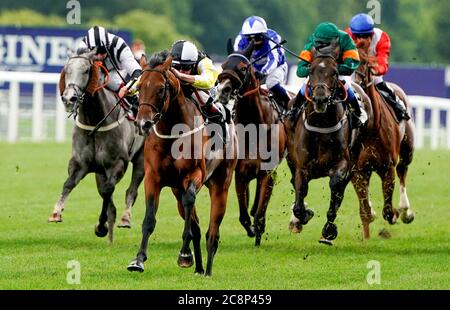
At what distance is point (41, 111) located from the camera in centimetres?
2639

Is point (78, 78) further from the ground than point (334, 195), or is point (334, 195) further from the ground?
point (78, 78)

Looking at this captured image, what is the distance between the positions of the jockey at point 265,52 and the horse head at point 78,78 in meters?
1.38

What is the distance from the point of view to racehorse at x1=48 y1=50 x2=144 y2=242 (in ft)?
38.4

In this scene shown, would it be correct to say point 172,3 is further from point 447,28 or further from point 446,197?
point 446,197

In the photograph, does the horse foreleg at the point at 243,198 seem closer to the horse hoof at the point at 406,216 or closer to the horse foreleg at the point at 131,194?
the horse foreleg at the point at 131,194

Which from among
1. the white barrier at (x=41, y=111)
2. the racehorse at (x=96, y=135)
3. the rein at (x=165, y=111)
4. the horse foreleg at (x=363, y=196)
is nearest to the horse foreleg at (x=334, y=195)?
the horse foreleg at (x=363, y=196)

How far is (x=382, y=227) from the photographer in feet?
46.4

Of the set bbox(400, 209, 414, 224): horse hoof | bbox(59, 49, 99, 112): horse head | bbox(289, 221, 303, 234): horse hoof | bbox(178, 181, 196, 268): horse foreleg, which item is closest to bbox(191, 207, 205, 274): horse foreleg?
bbox(178, 181, 196, 268): horse foreleg

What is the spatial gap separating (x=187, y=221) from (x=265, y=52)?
348cm

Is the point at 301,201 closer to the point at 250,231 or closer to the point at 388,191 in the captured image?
the point at 250,231

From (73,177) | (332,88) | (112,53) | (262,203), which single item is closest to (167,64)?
(332,88)

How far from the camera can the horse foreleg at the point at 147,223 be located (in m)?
9.42

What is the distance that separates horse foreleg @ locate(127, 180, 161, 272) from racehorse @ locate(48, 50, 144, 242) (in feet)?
6.86
